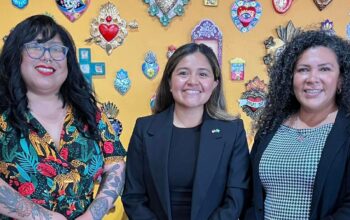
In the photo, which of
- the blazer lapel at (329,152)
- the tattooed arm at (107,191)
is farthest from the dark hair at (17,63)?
the blazer lapel at (329,152)

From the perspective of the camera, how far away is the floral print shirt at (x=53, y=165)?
4.50ft

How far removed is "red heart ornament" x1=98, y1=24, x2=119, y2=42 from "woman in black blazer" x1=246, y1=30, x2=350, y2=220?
1.10 meters

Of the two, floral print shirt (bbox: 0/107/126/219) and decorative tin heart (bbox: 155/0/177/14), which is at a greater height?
decorative tin heart (bbox: 155/0/177/14)

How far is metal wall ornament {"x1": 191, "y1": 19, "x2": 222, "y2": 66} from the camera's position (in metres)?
2.54

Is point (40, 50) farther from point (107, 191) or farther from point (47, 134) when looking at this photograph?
point (107, 191)

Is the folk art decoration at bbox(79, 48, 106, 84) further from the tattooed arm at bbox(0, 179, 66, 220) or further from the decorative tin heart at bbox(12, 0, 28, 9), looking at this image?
the tattooed arm at bbox(0, 179, 66, 220)

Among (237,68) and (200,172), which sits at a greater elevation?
(237,68)

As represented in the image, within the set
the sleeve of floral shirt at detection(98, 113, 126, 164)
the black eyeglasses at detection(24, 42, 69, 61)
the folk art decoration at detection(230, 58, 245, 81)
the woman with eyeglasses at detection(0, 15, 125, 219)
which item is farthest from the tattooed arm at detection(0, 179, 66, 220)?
the folk art decoration at detection(230, 58, 245, 81)

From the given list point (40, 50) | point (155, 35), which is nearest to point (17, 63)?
point (40, 50)

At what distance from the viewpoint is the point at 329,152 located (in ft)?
4.71

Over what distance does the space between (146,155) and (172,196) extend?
0.21 m

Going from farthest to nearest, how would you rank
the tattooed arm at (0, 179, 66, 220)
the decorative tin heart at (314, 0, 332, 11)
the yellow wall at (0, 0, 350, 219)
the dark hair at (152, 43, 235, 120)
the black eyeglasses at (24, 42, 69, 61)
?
1. the decorative tin heart at (314, 0, 332, 11)
2. the yellow wall at (0, 0, 350, 219)
3. the dark hair at (152, 43, 235, 120)
4. the black eyeglasses at (24, 42, 69, 61)
5. the tattooed arm at (0, 179, 66, 220)

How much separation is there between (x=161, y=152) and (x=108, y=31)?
3.37 feet

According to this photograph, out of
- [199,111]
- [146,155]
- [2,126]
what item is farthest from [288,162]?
[2,126]
